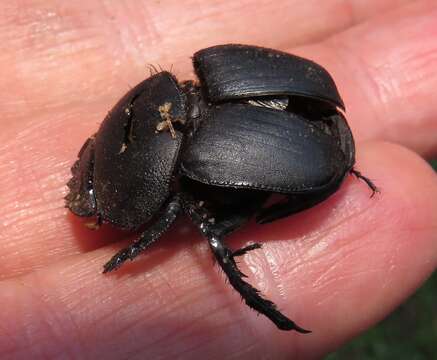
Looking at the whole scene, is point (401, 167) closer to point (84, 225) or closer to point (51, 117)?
point (84, 225)

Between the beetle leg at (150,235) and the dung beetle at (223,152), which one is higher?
the dung beetle at (223,152)

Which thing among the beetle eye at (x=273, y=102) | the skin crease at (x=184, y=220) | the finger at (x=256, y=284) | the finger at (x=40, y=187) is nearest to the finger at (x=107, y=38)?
the skin crease at (x=184, y=220)

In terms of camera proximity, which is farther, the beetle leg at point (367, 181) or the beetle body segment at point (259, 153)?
the beetle leg at point (367, 181)

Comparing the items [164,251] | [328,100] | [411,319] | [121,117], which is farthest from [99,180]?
[411,319]

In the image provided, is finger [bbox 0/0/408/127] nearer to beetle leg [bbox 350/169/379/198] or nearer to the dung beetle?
the dung beetle

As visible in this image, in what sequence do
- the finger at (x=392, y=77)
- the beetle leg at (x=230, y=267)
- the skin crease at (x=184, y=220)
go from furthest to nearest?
the finger at (x=392, y=77) → the skin crease at (x=184, y=220) → the beetle leg at (x=230, y=267)

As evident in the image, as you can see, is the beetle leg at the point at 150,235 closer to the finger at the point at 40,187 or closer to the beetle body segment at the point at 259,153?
the beetle body segment at the point at 259,153
